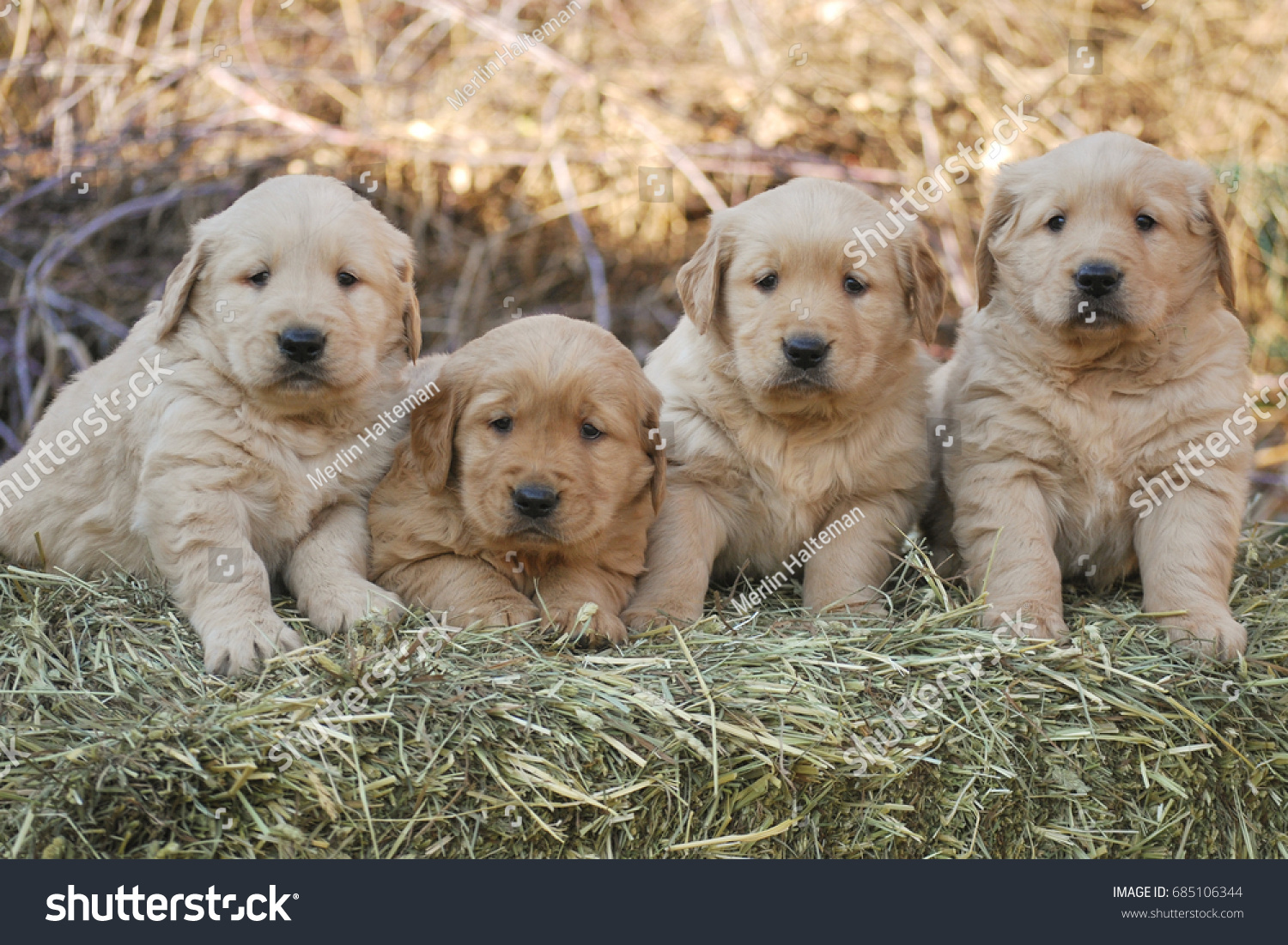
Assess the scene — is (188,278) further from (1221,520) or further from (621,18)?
(621,18)

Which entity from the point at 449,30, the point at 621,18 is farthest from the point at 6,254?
the point at 621,18

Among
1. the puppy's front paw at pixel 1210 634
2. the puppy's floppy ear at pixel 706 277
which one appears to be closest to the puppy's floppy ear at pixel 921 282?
the puppy's floppy ear at pixel 706 277

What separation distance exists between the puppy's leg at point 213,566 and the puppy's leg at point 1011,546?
7.04 ft

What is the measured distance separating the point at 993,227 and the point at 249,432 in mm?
2548

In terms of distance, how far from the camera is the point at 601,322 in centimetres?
721

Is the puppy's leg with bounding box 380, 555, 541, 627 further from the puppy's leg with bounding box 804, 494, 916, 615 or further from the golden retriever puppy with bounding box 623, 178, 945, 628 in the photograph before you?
the puppy's leg with bounding box 804, 494, 916, 615

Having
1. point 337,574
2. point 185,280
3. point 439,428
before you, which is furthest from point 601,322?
point 337,574

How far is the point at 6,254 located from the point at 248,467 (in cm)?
374

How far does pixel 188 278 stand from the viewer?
389 cm

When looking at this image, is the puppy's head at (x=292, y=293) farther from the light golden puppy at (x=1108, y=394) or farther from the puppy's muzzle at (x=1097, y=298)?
the puppy's muzzle at (x=1097, y=298)

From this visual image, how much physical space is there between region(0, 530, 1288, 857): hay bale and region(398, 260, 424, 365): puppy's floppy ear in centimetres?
100

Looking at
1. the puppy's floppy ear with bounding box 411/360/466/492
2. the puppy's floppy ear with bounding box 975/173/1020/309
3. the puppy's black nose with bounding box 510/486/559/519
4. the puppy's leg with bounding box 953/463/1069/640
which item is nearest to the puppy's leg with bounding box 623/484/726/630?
the puppy's black nose with bounding box 510/486/559/519

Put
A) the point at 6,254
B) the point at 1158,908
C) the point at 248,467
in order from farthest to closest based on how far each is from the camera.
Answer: the point at 6,254 < the point at 248,467 < the point at 1158,908

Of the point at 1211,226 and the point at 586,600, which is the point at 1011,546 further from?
the point at 586,600
